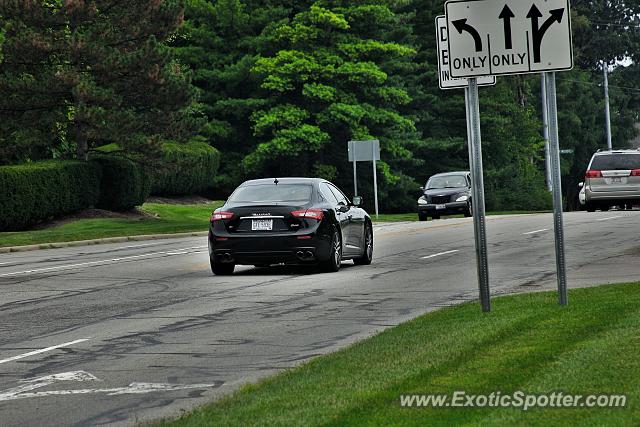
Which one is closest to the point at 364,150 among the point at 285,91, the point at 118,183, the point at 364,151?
the point at 364,151

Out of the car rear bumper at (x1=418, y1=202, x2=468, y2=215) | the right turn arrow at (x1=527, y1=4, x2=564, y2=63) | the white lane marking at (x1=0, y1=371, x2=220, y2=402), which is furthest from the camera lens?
the car rear bumper at (x1=418, y1=202, x2=468, y2=215)

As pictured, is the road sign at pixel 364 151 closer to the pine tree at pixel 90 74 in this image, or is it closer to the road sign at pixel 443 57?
the pine tree at pixel 90 74

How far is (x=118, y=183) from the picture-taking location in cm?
4941

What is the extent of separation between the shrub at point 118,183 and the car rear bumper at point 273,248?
1086 inches

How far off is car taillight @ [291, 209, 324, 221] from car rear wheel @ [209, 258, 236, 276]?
143 centimetres

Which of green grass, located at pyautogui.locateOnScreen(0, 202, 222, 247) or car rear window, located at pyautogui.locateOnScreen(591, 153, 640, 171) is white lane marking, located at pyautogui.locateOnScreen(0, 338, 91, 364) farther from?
car rear window, located at pyautogui.locateOnScreen(591, 153, 640, 171)

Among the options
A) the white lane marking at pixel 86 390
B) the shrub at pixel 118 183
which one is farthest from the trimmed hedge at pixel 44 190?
the white lane marking at pixel 86 390

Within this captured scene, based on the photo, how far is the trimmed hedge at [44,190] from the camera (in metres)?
41.9

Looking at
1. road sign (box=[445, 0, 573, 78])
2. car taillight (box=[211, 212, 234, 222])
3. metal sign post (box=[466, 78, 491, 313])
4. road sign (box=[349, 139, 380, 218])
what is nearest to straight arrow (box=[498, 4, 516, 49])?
road sign (box=[445, 0, 573, 78])

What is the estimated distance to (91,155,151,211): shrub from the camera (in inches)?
1944

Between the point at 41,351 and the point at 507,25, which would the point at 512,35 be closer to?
the point at 507,25

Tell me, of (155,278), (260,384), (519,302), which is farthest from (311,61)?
(260,384)

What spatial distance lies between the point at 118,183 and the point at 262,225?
28175 mm

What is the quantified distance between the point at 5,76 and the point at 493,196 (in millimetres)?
37781
